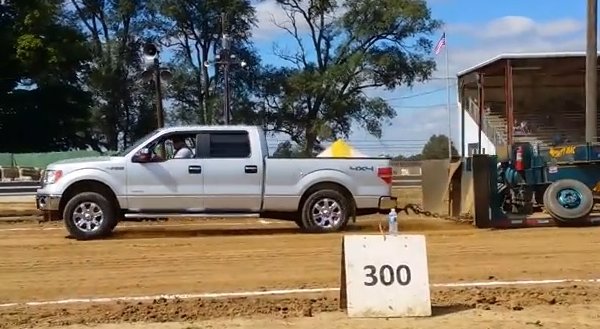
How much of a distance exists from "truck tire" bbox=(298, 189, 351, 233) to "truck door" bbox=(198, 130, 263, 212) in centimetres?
87

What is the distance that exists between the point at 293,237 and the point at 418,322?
23.3 ft

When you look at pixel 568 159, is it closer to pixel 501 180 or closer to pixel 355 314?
pixel 501 180

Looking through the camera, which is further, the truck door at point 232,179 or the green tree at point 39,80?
the green tree at point 39,80

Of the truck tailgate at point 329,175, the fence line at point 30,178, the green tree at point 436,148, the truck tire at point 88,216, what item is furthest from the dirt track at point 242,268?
the green tree at point 436,148

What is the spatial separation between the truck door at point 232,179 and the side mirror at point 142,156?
2.98 feet

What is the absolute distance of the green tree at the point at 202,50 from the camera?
213 ft

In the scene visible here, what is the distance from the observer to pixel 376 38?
64500 mm

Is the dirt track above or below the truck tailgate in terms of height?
below

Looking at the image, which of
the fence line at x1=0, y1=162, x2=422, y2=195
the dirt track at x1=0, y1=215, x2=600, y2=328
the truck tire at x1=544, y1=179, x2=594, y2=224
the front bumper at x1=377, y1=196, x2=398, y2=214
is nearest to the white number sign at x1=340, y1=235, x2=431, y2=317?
the dirt track at x1=0, y1=215, x2=600, y2=328

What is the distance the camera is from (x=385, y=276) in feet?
28.8

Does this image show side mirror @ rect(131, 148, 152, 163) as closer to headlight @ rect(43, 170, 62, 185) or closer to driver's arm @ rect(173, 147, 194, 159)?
driver's arm @ rect(173, 147, 194, 159)

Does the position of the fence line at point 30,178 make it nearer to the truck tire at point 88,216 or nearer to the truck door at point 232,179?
the truck door at point 232,179

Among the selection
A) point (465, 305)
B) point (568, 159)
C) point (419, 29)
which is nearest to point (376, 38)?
point (419, 29)

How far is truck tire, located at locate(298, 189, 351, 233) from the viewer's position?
16297 mm
